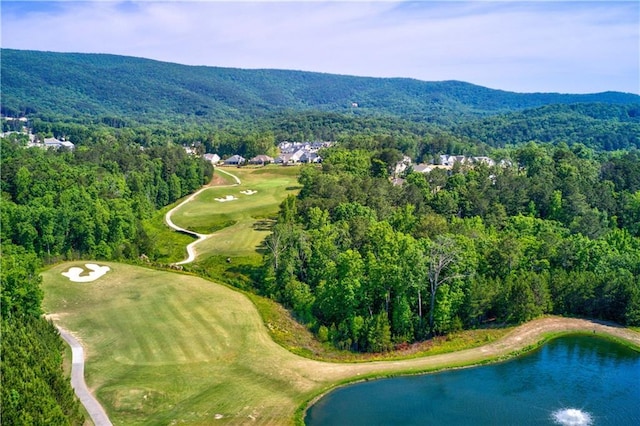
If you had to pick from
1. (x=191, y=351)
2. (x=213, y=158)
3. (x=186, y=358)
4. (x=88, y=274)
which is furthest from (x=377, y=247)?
(x=213, y=158)

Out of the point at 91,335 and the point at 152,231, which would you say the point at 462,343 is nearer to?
the point at 91,335

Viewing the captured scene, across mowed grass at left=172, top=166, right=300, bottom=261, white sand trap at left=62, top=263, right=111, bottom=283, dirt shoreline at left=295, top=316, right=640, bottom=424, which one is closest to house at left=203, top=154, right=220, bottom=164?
mowed grass at left=172, top=166, right=300, bottom=261

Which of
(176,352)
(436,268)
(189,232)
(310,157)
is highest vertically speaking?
(310,157)

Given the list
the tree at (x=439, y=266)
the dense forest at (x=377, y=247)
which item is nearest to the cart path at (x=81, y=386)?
the dense forest at (x=377, y=247)

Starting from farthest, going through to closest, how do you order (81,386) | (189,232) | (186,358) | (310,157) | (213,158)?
1. (213,158)
2. (310,157)
3. (189,232)
4. (186,358)
5. (81,386)

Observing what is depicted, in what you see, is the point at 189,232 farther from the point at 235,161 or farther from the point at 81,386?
the point at 235,161

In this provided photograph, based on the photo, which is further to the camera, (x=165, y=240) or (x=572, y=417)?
(x=165, y=240)
